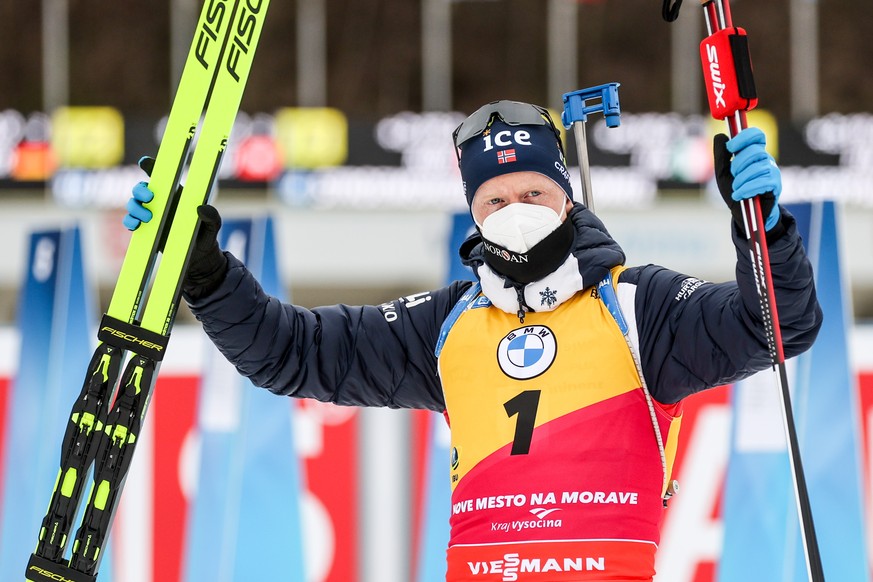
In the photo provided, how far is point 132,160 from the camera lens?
32.7 ft

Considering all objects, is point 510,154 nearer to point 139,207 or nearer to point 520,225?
point 520,225

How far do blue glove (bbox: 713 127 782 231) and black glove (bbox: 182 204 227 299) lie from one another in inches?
37.9

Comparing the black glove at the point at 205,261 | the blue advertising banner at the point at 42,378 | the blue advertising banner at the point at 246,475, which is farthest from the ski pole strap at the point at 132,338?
the blue advertising banner at the point at 42,378

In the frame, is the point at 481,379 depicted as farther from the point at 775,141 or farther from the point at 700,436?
the point at 775,141

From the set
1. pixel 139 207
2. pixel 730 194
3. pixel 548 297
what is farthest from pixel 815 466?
pixel 139 207

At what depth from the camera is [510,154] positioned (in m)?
2.28

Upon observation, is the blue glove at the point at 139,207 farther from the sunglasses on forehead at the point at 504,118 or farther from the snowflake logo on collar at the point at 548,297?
the snowflake logo on collar at the point at 548,297

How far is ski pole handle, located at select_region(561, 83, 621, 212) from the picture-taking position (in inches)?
97.6

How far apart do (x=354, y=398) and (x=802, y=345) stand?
36.4 inches

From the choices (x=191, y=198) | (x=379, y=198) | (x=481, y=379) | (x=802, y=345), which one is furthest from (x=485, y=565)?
(x=379, y=198)

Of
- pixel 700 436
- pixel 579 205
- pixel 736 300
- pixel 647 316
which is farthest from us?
pixel 700 436

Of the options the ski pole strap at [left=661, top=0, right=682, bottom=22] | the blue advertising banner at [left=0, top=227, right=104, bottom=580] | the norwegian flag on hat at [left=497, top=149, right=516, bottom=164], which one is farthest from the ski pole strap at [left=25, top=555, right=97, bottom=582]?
the blue advertising banner at [left=0, top=227, right=104, bottom=580]

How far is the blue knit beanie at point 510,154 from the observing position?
7.50 ft

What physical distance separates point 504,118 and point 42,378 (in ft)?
9.66
